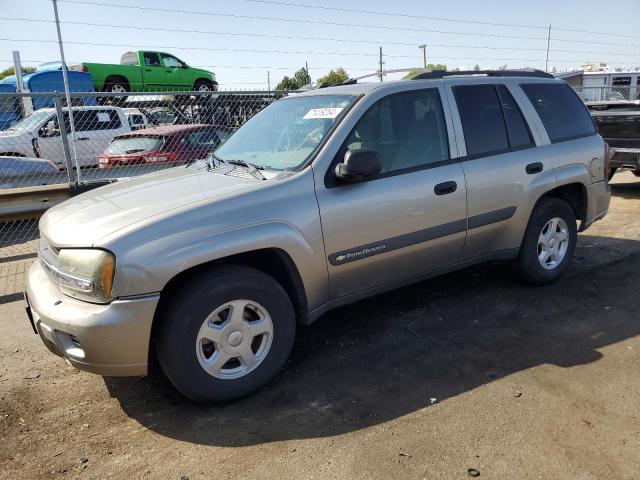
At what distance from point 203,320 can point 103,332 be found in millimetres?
515

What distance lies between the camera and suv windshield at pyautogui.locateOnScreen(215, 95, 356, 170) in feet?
11.9

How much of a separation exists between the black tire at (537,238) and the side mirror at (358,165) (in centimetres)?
190

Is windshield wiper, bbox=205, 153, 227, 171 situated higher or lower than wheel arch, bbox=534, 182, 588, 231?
higher

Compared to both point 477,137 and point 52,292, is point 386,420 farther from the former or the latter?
point 477,137

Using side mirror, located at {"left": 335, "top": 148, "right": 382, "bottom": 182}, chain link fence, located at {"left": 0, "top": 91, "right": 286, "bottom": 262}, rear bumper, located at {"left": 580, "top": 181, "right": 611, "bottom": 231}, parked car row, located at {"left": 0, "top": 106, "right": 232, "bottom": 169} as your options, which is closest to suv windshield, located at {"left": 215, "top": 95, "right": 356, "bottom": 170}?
side mirror, located at {"left": 335, "top": 148, "right": 382, "bottom": 182}

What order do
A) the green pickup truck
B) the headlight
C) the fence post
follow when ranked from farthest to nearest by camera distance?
the green pickup truck, the fence post, the headlight

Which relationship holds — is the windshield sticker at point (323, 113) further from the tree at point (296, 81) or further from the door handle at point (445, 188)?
the tree at point (296, 81)

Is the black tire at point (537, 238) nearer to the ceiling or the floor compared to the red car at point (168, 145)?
nearer to the floor

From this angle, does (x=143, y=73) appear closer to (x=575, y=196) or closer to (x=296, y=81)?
(x=575, y=196)

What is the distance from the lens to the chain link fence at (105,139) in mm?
7758

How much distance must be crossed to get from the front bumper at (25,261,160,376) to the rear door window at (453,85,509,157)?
105 inches

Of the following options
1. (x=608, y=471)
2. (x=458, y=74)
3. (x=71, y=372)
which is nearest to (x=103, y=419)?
(x=71, y=372)

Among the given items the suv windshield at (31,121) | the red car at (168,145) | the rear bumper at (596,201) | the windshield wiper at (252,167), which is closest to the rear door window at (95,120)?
the suv windshield at (31,121)

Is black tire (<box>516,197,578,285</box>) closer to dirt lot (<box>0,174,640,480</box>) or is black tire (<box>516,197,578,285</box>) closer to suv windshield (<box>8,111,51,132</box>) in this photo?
dirt lot (<box>0,174,640,480</box>)
